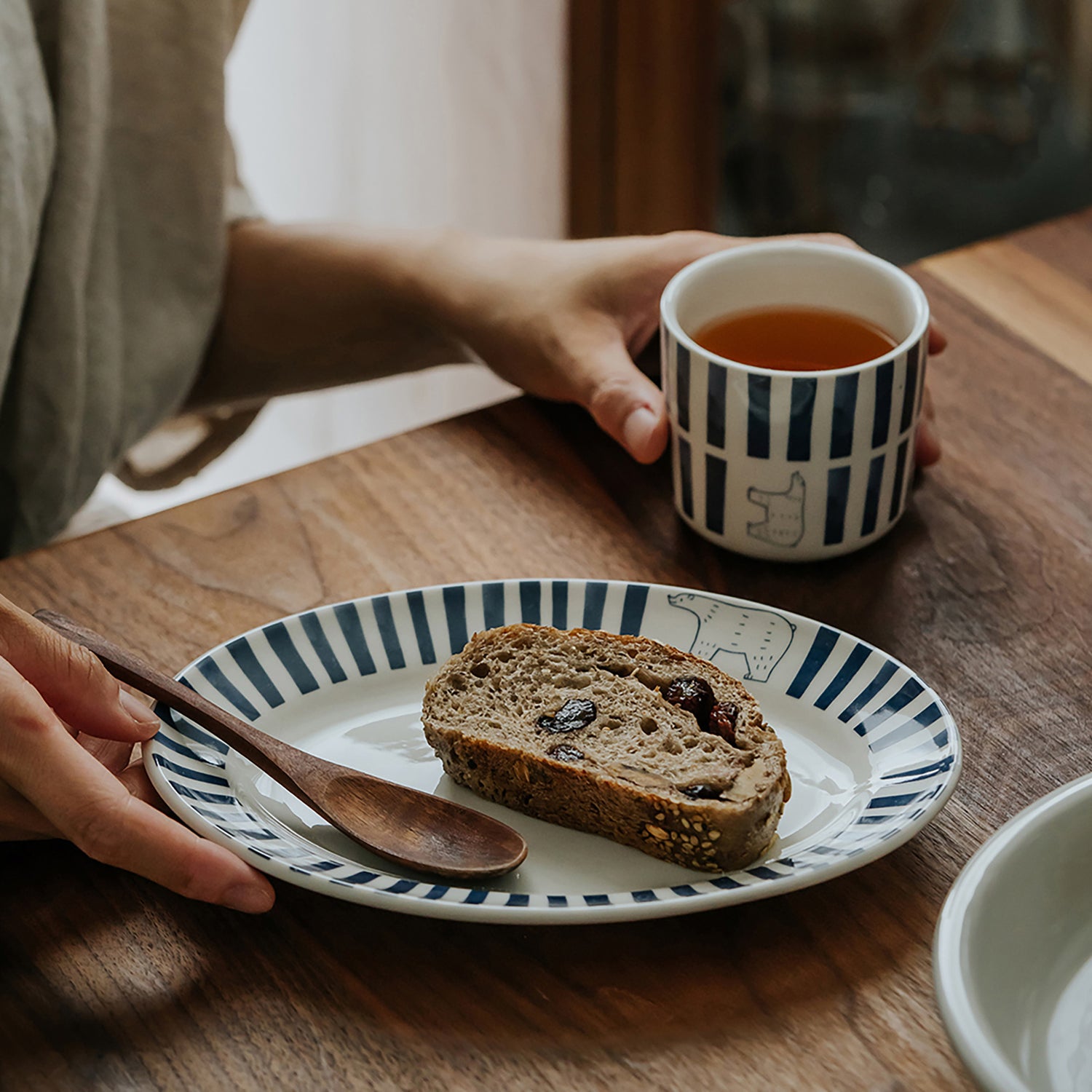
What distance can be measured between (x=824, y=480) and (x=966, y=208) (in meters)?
1.95

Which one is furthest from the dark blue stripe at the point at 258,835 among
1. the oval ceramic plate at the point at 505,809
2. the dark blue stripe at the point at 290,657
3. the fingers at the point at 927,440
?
the fingers at the point at 927,440

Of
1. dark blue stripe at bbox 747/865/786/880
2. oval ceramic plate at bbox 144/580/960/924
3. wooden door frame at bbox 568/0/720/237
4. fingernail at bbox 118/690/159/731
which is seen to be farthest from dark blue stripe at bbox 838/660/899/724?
wooden door frame at bbox 568/0/720/237

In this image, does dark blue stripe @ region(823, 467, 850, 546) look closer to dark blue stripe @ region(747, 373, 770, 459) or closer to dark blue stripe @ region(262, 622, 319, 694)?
dark blue stripe @ region(747, 373, 770, 459)

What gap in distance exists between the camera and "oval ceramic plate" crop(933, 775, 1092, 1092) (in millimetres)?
481

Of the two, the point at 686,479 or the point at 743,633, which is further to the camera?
the point at 686,479

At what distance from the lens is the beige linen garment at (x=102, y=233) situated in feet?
3.28

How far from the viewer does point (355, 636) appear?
0.72 metres

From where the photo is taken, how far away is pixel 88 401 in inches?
42.4

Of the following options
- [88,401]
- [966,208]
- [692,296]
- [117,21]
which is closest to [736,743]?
[692,296]

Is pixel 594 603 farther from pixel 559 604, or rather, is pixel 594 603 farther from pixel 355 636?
pixel 355 636

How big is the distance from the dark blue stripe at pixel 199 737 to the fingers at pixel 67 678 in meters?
0.03

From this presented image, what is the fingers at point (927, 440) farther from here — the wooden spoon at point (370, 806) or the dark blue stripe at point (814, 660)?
the wooden spoon at point (370, 806)

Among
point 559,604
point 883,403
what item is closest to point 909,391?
point 883,403

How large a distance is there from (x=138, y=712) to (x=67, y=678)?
0.04m
